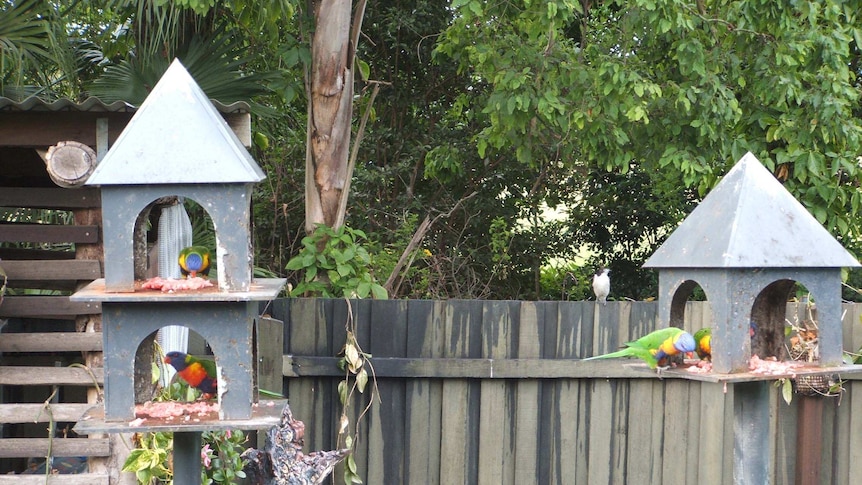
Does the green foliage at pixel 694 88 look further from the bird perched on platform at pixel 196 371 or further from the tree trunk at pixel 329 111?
the bird perched on platform at pixel 196 371

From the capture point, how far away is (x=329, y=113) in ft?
16.3

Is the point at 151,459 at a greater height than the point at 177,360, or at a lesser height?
lesser

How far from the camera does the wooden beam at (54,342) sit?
3625 mm

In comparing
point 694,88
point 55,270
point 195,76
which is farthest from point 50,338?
point 694,88

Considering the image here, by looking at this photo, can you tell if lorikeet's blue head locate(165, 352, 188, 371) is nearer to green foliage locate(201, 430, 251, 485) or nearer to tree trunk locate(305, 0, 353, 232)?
green foliage locate(201, 430, 251, 485)

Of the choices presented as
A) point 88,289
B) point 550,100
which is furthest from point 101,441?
point 550,100

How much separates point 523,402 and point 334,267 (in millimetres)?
1268

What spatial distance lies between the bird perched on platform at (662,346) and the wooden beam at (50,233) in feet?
7.37

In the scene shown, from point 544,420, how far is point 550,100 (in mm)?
2052

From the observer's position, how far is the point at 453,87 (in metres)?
8.34

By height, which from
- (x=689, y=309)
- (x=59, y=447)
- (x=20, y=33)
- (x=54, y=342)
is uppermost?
(x=20, y=33)

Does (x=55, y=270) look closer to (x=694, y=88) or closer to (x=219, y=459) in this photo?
(x=219, y=459)

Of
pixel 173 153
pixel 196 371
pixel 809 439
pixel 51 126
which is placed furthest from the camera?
pixel 809 439

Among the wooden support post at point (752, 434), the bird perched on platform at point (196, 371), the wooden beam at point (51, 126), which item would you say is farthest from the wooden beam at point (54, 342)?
the wooden support post at point (752, 434)
